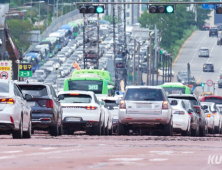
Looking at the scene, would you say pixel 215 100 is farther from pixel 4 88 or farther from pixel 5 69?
pixel 4 88

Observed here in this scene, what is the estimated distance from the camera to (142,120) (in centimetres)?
2595

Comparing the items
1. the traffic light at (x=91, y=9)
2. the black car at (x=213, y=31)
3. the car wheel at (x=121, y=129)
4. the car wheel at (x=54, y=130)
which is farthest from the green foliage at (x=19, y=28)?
the car wheel at (x=54, y=130)

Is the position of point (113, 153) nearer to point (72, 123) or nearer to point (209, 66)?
point (72, 123)

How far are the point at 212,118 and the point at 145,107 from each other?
1190 cm

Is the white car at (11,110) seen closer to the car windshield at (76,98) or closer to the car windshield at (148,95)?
the car windshield at (148,95)

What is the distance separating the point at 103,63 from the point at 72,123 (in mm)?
103393

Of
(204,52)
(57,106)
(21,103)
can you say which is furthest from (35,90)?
(204,52)

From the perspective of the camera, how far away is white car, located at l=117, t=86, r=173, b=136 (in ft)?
84.8

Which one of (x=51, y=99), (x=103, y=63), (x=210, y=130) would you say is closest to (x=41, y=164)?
(x=51, y=99)

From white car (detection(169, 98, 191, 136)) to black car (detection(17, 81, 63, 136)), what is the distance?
18.6ft

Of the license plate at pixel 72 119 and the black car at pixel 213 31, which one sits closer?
the license plate at pixel 72 119

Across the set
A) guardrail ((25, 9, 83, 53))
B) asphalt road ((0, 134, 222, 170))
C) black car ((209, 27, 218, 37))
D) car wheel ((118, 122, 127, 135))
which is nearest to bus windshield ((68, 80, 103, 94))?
car wheel ((118, 122, 127, 135))

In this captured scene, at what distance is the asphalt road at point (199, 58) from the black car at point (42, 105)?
107m

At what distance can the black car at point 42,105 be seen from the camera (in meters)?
23.8
